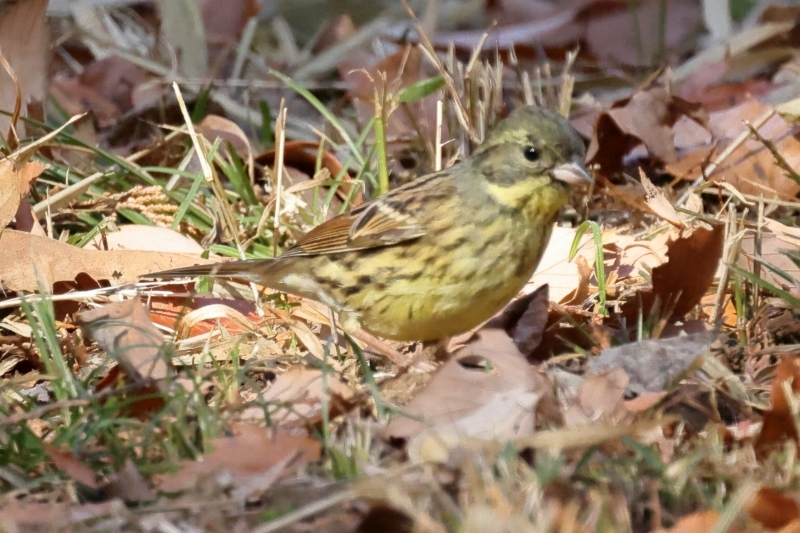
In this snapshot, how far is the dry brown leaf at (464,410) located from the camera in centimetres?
220

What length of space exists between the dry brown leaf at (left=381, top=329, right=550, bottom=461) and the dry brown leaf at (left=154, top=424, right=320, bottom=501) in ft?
0.72

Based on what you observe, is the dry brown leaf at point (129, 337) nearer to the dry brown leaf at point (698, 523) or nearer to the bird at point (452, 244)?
the bird at point (452, 244)

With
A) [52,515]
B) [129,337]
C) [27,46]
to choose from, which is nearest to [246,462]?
[52,515]

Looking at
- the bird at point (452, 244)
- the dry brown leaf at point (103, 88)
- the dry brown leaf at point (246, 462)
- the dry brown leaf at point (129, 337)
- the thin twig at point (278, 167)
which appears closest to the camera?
the dry brown leaf at point (246, 462)

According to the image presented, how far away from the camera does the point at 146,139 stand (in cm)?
499

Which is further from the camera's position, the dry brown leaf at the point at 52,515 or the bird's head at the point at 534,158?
the bird's head at the point at 534,158

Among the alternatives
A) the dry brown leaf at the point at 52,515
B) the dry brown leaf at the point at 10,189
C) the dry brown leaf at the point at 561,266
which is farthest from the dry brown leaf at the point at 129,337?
the dry brown leaf at the point at 561,266

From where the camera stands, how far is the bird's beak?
3.13 m

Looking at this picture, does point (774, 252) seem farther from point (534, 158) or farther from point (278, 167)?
point (278, 167)

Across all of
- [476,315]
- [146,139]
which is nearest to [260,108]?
[146,139]

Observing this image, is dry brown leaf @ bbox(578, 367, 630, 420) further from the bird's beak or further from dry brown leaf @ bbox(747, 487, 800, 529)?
the bird's beak

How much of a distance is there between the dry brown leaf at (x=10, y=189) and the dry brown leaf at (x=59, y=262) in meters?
0.06

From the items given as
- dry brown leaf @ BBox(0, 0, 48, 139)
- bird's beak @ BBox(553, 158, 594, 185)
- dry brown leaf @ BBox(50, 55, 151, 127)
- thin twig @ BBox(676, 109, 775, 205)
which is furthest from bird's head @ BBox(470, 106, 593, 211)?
dry brown leaf @ BBox(50, 55, 151, 127)

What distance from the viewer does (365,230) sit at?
348 cm
